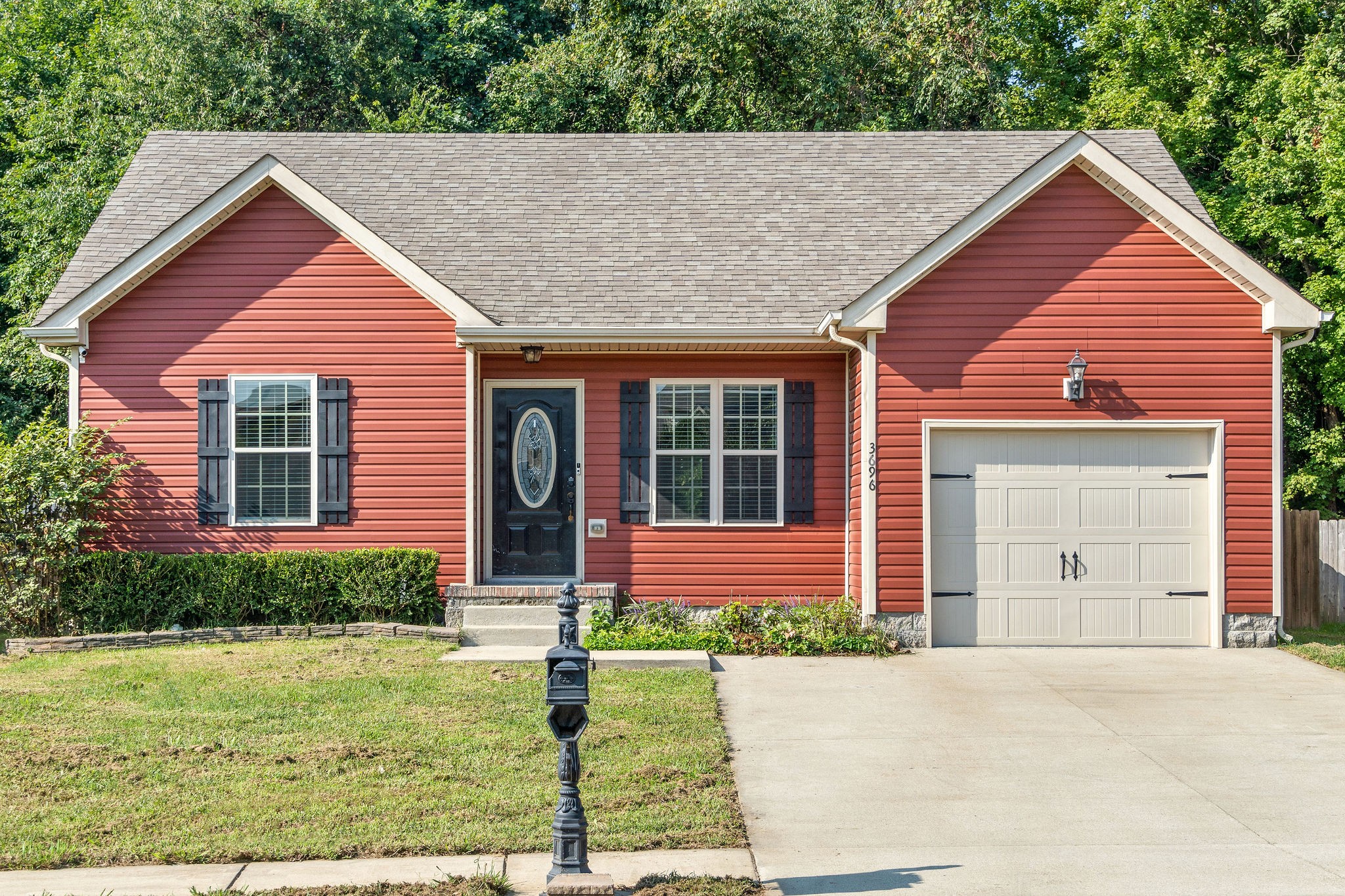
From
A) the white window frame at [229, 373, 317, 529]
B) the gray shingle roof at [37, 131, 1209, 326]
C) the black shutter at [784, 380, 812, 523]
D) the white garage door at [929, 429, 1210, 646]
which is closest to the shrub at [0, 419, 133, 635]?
the white window frame at [229, 373, 317, 529]

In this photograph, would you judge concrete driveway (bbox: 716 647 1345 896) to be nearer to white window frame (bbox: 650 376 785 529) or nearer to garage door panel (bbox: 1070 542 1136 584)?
garage door panel (bbox: 1070 542 1136 584)

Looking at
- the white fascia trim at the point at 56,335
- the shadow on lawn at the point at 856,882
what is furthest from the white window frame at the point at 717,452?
the shadow on lawn at the point at 856,882

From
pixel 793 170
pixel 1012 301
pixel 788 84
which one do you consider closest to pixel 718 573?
pixel 1012 301

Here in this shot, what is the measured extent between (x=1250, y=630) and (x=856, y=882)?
8034mm

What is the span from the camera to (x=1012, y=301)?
1152 cm

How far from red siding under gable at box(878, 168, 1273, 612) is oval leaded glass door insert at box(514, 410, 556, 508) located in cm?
354

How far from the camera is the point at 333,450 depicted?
40.2 feet

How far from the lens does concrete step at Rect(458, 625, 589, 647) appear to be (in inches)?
448

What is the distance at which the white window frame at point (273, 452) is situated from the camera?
40.1 feet

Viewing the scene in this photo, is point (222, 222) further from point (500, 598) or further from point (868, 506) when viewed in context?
point (868, 506)

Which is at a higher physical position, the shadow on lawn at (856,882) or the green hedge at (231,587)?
the green hedge at (231,587)

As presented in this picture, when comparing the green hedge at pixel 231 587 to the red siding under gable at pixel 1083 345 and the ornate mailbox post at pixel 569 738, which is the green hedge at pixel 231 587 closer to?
the red siding under gable at pixel 1083 345

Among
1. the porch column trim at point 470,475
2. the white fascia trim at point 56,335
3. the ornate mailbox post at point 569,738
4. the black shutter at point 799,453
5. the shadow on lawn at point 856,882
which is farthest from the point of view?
the black shutter at point 799,453

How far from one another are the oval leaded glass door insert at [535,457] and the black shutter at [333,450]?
174 cm
